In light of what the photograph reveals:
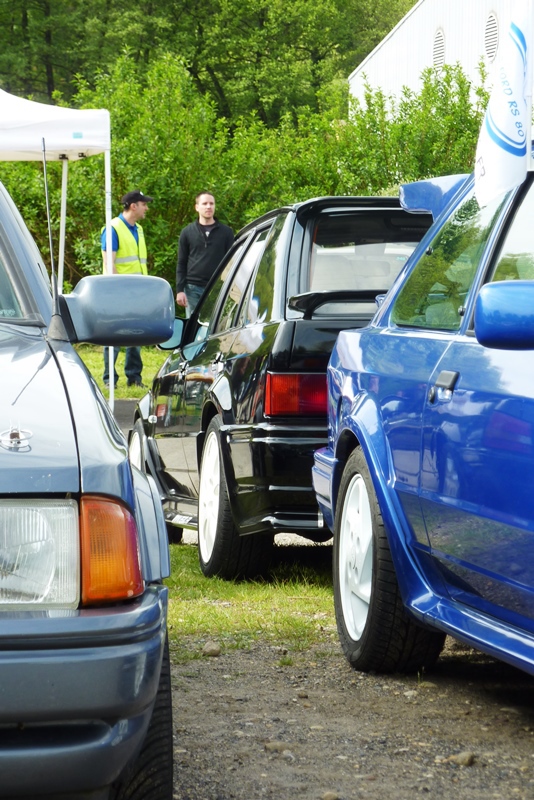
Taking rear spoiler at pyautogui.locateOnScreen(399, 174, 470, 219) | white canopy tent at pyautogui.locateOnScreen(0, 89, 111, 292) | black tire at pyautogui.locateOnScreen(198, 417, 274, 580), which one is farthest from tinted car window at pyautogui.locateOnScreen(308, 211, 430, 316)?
white canopy tent at pyautogui.locateOnScreen(0, 89, 111, 292)

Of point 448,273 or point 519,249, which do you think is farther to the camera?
point 448,273

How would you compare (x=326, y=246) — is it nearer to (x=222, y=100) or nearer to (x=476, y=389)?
(x=476, y=389)

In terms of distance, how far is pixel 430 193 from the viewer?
4.67 metres

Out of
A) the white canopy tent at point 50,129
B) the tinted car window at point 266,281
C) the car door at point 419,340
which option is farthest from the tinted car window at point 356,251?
the white canopy tent at point 50,129

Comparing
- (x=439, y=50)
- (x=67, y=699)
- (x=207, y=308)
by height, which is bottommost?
(x=67, y=699)

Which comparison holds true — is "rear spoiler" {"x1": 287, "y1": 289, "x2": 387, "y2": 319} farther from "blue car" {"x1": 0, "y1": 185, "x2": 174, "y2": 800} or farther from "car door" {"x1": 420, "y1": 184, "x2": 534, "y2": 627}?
"blue car" {"x1": 0, "y1": 185, "x2": 174, "y2": 800}

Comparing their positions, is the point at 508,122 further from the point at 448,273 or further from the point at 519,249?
the point at 519,249

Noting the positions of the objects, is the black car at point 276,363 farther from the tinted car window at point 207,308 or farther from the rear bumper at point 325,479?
the rear bumper at point 325,479

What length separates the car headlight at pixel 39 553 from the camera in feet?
7.03

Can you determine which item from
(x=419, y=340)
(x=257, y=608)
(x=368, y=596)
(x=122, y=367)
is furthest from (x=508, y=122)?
(x=122, y=367)

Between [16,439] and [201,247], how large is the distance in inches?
454

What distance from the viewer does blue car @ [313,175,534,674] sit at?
304 centimetres

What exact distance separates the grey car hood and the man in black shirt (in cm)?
1101

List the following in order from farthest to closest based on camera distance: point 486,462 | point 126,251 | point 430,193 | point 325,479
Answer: point 126,251 < point 325,479 < point 430,193 < point 486,462
